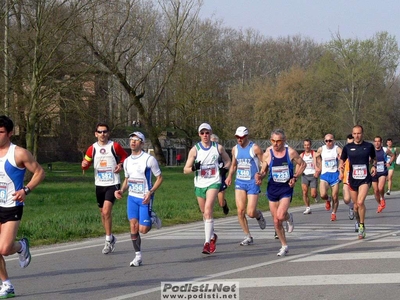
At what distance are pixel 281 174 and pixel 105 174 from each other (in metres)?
2.85

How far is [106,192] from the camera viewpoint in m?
11.8

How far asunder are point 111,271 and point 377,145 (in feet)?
40.7

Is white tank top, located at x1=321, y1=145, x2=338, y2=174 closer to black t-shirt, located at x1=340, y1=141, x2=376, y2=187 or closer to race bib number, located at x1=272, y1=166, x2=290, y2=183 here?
black t-shirt, located at x1=340, y1=141, x2=376, y2=187

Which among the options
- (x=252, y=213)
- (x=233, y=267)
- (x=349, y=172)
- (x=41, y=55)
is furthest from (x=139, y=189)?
(x=41, y=55)

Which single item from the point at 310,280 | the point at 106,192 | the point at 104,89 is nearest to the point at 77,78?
the point at 104,89

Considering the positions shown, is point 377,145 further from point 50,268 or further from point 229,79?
point 229,79

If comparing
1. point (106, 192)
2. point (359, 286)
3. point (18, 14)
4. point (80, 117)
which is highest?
point (18, 14)

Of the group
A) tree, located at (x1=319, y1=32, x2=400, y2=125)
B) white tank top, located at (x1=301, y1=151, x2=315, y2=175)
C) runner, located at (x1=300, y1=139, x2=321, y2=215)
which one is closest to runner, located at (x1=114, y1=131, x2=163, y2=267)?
runner, located at (x1=300, y1=139, x2=321, y2=215)

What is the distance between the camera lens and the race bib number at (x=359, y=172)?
13.2 m

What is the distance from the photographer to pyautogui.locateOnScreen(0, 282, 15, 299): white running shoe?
8.16 meters

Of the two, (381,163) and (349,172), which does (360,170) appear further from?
(381,163)

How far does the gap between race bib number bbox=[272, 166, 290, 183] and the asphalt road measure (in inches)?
45.8

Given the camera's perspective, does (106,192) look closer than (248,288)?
No

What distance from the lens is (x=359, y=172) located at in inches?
520
